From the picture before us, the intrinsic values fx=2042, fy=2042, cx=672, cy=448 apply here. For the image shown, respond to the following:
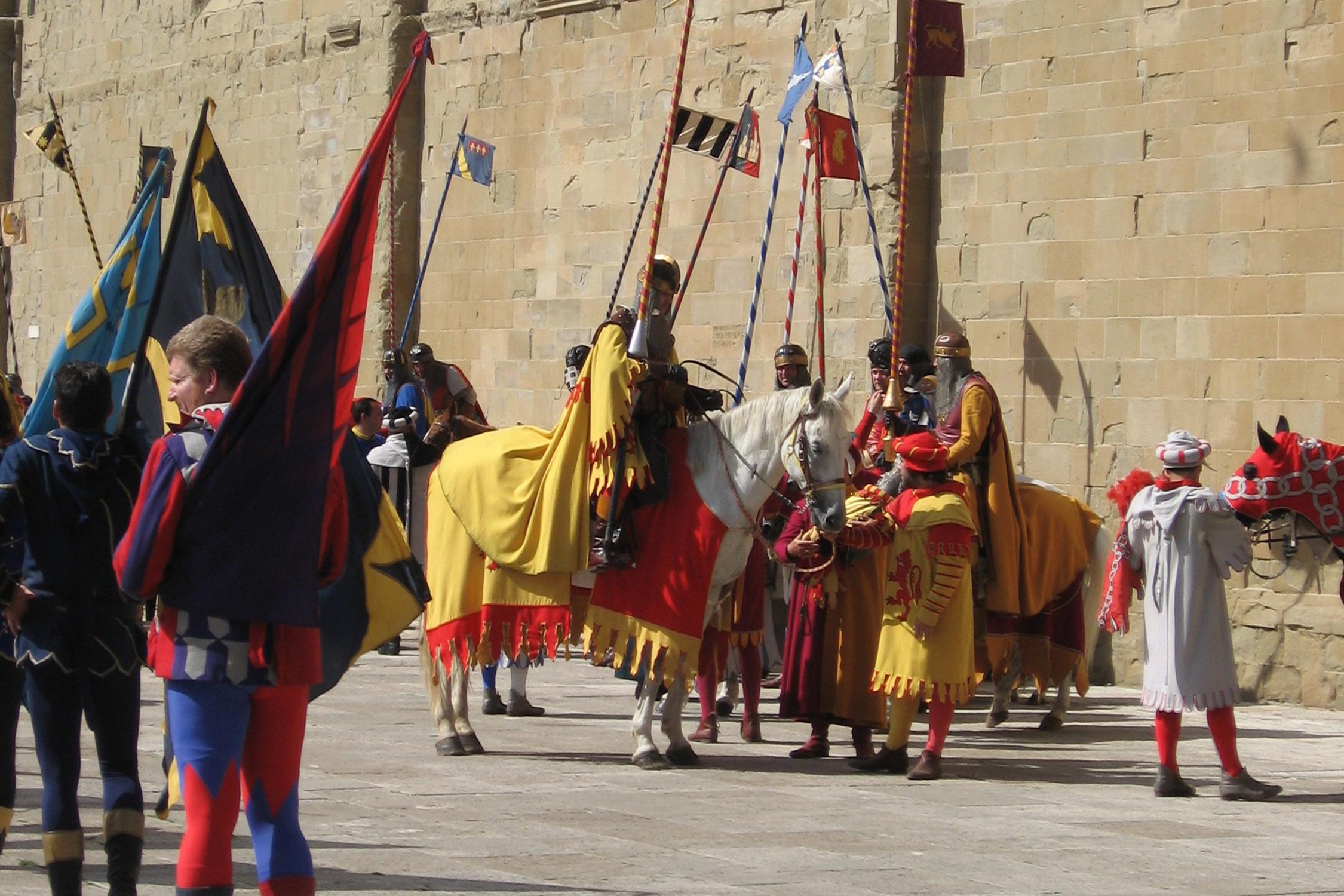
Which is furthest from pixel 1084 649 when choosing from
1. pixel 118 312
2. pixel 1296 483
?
pixel 118 312

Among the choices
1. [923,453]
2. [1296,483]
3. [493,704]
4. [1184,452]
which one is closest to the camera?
[1184,452]

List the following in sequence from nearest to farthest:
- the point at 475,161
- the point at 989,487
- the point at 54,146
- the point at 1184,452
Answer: the point at 1184,452 → the point at 989,487 → the point at 475,161 → the point at 54,146

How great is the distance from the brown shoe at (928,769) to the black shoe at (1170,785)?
0.98 metres

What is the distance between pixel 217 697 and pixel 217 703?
0.6 inches

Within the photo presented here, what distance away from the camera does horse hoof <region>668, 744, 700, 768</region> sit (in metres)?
9.38

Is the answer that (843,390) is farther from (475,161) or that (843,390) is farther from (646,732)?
(475,161)

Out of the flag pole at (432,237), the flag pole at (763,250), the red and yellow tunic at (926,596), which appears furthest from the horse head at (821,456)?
the flag pole at (432,237)

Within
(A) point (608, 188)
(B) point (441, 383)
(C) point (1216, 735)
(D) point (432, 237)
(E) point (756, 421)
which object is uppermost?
(A) point (608, 188)

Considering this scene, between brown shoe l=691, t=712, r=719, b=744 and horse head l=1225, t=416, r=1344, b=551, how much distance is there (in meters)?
2.86

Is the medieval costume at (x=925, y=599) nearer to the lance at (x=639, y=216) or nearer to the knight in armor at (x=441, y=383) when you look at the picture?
the lance at (x=639, y=216)

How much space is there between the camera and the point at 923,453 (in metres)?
9.23

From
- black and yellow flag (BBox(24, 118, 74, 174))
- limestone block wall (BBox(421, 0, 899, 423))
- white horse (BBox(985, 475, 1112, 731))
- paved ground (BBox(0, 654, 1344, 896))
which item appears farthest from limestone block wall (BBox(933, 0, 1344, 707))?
black and yellow flag (BBox(24, 118, 74, 174))

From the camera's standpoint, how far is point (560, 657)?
1441cm

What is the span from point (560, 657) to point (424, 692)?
2411 mm
